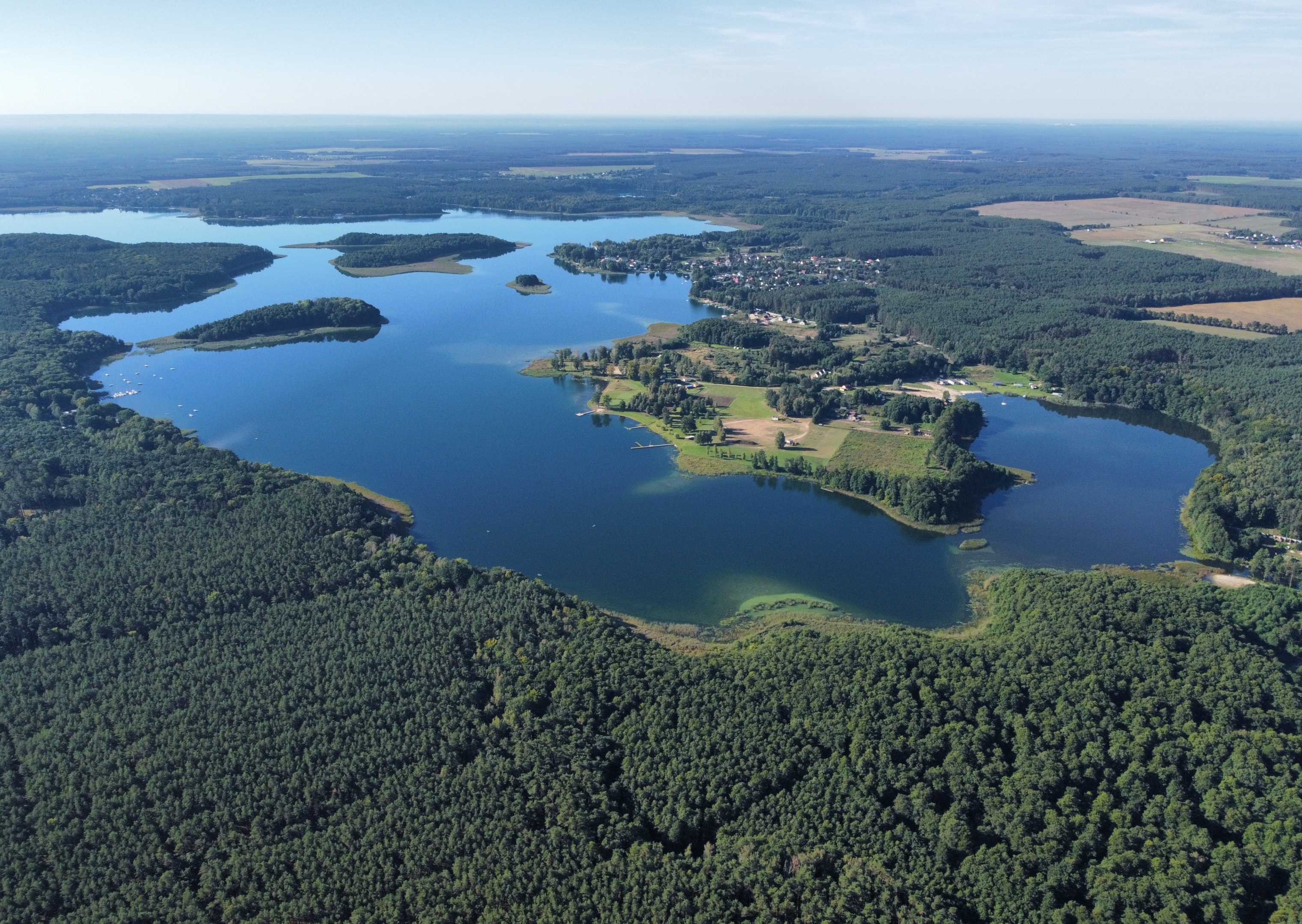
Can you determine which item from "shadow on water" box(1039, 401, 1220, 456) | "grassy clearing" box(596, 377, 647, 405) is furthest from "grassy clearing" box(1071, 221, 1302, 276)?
"grassy clearing" box(596, 377, 647, 405)

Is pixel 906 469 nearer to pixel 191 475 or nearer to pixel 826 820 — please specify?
pixel 826 820

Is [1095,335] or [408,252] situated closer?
[1095,335]

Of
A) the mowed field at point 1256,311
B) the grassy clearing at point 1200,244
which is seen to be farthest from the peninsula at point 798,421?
the grassy clearing at point 1200,244

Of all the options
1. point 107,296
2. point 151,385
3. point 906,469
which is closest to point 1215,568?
point 906,469

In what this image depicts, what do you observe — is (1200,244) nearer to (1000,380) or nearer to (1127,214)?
(1127,214)

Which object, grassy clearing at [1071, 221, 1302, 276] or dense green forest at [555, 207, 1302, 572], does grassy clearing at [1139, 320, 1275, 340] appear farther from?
grassy clearing at [1071, 221, 1302, 276]

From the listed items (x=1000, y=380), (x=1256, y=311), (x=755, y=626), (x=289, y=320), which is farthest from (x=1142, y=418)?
(x=289, y=320)
